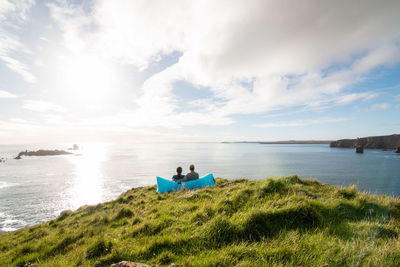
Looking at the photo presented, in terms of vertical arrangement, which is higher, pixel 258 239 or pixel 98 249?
pixel 258 239

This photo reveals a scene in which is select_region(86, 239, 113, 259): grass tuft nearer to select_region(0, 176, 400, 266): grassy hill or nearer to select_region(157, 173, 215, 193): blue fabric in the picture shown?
select_region(0, 176, 400, 266): grassy hill

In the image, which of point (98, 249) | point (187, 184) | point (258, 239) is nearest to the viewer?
point (258, 239)

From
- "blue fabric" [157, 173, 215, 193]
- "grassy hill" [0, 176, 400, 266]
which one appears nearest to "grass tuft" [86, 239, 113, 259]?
"grassy hill" [0, 176, 400, 266]

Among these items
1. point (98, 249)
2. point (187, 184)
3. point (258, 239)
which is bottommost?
point (187, 184)

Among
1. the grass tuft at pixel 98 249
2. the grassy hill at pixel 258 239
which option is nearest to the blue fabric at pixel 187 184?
the grassy hill at pixel 258 239

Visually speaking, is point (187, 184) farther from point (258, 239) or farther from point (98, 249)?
point (258, 239)

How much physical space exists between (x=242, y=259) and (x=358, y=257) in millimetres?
2066

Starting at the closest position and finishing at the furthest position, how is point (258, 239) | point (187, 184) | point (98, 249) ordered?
point (258, 239), point (98, 249), point (187, 184)

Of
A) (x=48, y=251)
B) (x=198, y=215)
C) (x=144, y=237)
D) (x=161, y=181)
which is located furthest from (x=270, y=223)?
(x=161, y=181)

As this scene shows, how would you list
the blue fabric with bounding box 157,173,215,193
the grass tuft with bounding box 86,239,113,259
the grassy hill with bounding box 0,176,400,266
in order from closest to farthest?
the grassy hill with bounding box 0,176,400,266 < the grass tuft with bounding box 86,239,113,259 < the blue fabric with bounding box 157,173,215,193

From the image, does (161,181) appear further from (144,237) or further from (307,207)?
(307,207)

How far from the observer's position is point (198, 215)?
532 cm

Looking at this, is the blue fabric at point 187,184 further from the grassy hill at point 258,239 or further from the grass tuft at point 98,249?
the grass tuft at point 98,249

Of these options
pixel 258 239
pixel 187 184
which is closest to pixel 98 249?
pixel 258 239
